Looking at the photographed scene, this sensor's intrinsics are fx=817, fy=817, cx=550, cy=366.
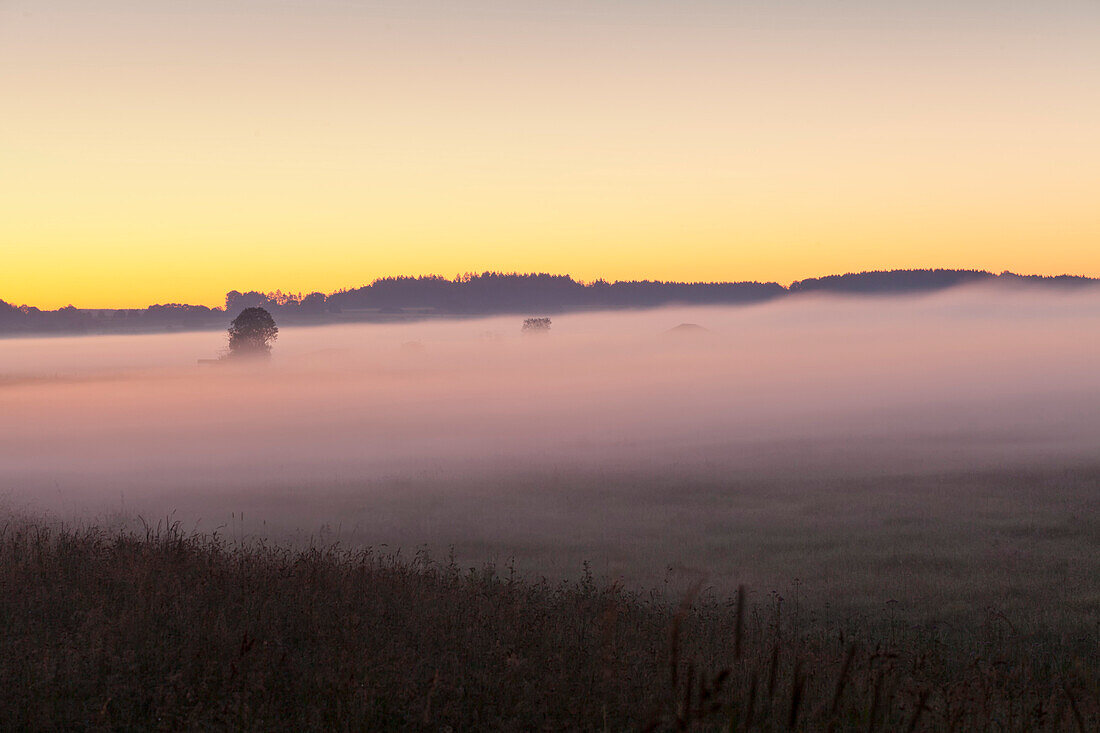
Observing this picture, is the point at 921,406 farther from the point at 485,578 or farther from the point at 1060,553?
the point at 485,578

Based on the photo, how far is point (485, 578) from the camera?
1375 cm

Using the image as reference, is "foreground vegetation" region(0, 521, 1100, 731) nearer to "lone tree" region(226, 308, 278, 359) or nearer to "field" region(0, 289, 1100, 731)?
"field" region(0, 289, 1100, 731)

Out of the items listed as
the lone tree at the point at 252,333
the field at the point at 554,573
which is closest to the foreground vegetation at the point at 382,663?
the field at the point at 554,573

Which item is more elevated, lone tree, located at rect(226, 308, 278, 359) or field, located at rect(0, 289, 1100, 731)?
lone tree, located at rect(226, 308, 278, 359)

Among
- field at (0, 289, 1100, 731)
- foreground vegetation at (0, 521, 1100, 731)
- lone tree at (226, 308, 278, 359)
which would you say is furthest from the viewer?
lone tree at (226, 308, 278, 359)

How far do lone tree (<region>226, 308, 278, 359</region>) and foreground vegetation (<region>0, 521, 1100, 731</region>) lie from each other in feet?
330

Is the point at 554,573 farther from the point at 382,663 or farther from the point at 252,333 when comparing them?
the point at 252,333

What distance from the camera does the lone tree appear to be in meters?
107

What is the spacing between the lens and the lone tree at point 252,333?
352 ft

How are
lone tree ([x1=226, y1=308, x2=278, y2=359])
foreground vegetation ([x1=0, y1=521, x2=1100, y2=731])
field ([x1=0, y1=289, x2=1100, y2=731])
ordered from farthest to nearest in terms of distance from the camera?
lone tree ([x1=226, y1=308, x2=278, y2=359]) → field ([x1=0, y1=289, x2=1100, y2=731]) → foreground vegetation ([x1=0, y1=521, x2=1100, y2=731])

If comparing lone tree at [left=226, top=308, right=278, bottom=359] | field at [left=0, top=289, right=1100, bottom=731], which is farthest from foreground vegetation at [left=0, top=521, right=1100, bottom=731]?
lone tree at [left=226, top=308, right=278, bottom=359]

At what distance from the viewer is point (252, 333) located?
108 meters

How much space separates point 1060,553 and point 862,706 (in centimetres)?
2012

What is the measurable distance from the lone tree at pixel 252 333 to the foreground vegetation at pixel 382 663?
330 ft
